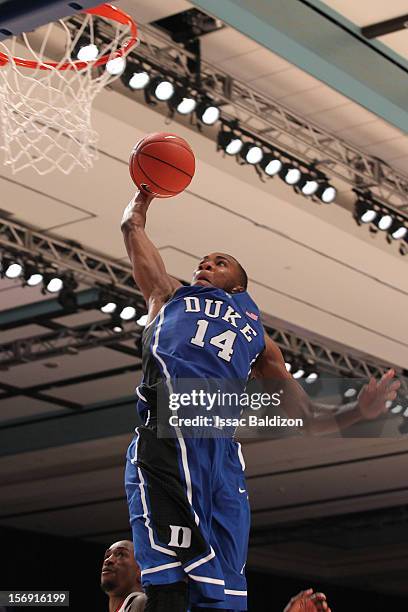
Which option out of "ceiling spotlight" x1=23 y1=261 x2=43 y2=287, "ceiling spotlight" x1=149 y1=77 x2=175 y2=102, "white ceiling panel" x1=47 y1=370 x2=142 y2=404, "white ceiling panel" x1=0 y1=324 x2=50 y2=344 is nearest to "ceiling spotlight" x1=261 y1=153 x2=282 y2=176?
"ceiling spotlight" x1=149 y1=77 x2=175 y2=102

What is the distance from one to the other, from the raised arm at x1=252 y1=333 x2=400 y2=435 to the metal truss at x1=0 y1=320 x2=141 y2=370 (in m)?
8.59

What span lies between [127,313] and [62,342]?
187 centimetres

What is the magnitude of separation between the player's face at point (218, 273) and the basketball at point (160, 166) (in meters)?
0.28

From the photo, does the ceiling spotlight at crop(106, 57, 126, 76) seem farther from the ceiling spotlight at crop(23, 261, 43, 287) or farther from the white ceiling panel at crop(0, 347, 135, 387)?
the white ceiling panel at crop(0, 347, 135, 387)

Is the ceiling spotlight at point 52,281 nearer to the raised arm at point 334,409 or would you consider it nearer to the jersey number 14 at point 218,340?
the raised arm at point 334,409

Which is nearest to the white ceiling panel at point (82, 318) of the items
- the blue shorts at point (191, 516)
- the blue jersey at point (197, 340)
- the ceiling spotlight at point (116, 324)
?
the ceiling spotlight at point (116, 324)

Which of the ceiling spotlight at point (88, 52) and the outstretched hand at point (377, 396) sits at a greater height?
the ceiling spotlight at point (88, 52)

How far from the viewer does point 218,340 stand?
3.49 m

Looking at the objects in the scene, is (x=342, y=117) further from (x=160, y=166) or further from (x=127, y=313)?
(x=160, y=166)

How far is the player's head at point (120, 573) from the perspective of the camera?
18.7ft

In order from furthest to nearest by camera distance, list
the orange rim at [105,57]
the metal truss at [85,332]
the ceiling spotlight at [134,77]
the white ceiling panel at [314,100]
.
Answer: the metal truss at [85,332]
the white ceiling panel at [314,100]
the ceiling spotlight at [134,77]
the orange rim at [105,57]

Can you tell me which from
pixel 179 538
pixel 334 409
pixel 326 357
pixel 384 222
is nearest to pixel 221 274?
pixel 334 409

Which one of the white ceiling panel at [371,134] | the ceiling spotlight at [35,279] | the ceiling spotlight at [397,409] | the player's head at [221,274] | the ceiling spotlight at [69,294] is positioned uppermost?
the white ceiling panel at [371,134]

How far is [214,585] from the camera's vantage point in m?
3.26
